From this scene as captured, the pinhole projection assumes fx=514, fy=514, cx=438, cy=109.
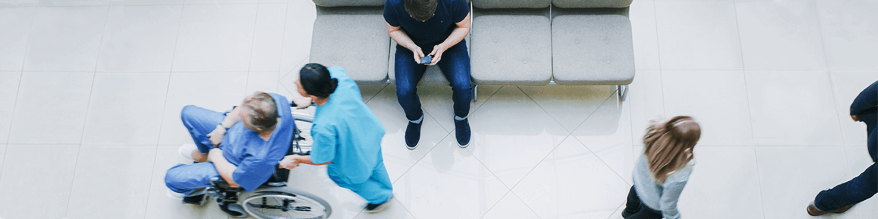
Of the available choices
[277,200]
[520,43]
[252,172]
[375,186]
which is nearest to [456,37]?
[520,43]

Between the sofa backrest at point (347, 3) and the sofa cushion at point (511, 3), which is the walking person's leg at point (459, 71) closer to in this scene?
the sofa cushion at point (511, 3)

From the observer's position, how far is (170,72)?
3.63m

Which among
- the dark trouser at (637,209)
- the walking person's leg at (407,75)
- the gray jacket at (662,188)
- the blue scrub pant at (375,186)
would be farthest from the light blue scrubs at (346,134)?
the dark trouser at (637,209)

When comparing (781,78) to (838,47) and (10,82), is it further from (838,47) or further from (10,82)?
(10,82)

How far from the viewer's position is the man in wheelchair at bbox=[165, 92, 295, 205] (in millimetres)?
2205

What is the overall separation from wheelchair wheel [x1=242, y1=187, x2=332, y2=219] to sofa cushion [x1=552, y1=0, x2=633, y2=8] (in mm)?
1851

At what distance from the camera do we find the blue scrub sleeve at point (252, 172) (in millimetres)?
2307

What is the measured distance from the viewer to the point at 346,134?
2234 millimetres

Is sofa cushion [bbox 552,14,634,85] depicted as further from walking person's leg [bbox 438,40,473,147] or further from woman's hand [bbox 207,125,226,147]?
woman's hand [bbox 207,125,226,147]

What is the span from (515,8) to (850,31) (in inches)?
90.9

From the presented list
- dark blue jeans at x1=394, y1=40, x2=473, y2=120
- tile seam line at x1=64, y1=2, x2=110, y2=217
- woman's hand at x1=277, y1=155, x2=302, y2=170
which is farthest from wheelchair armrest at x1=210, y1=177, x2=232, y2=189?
tile seam line at x1=64, y1=2, x2=110, y2=217

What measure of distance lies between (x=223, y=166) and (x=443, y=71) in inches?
51.4

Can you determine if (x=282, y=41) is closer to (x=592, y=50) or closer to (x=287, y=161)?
(x=287, y=161)

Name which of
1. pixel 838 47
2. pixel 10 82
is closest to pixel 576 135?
pixel 838 47
